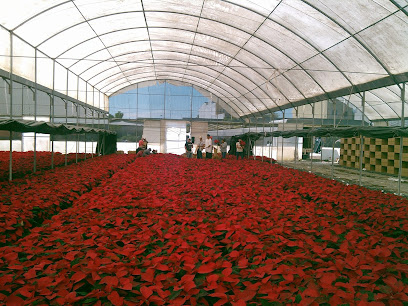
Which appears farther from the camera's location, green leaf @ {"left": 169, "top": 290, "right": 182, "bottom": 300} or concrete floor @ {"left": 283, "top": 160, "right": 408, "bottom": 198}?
concrete floor @ {"left": 283, "top": 160, "right": 408, "bottom": 198}

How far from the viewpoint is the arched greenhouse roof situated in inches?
389

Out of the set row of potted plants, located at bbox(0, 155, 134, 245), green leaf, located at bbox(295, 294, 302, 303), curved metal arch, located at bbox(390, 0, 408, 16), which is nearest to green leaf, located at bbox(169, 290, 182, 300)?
green leaf, located at bbox(295, 294, 302, 303)

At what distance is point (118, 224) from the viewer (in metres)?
3.10

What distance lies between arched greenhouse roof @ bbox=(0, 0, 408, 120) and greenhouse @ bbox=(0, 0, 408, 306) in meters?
0.08

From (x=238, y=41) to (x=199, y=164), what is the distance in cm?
672

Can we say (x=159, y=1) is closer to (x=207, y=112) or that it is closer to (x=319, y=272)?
(x=319, y=272)

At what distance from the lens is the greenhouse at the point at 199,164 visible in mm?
1989

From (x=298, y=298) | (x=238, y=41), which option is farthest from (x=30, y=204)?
(x=238, y=41)

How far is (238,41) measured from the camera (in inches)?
594

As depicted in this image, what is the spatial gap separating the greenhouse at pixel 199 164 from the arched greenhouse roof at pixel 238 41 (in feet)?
0.26

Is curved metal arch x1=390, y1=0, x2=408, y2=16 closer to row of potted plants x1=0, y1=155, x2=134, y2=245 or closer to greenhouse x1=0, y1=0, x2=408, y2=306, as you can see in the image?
greenhouse x1=0, y1=0, x2=408, y2=306

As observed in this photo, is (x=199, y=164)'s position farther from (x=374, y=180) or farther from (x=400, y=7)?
(x=374, y=180)

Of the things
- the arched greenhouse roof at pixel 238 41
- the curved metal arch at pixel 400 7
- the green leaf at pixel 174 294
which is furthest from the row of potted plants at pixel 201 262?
the arched greenhouse roof at pixel 238 41

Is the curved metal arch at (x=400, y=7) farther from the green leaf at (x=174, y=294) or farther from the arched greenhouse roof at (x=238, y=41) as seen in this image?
the green leaf at (x=174, y=294)
